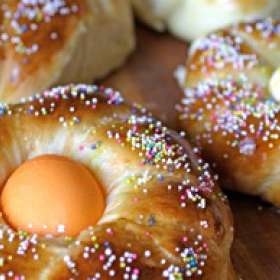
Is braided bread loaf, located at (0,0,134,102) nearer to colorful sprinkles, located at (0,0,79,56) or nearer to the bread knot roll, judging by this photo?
colorful sprinkles, located at (0,0,79,56)

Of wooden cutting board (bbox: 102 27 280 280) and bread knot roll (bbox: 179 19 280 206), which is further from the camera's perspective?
bread knot roll (bbox: 179 19 280 206)

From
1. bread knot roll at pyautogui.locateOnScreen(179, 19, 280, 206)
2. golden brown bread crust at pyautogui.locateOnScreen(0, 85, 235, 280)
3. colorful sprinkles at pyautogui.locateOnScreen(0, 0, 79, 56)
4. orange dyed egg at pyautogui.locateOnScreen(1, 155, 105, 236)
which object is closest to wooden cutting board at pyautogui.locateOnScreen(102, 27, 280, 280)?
bread knot roll at pyautogui.locateOnScreen(179, 19, 280, 206)

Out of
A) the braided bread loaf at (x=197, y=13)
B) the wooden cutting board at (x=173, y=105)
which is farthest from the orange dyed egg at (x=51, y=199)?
the braided bread loaf at (x=197, y=13)

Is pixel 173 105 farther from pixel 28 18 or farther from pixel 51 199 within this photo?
pixel 51 199

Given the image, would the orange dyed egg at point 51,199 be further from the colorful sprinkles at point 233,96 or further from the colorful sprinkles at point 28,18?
the colorful sprinkles at point 28,18

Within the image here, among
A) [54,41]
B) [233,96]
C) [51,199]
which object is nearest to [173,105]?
[233,96]

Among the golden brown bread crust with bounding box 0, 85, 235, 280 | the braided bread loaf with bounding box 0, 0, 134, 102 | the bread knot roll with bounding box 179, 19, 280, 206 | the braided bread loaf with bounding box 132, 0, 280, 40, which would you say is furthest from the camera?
the braided bread loaf with bounding box 132, 0, 280, 40
